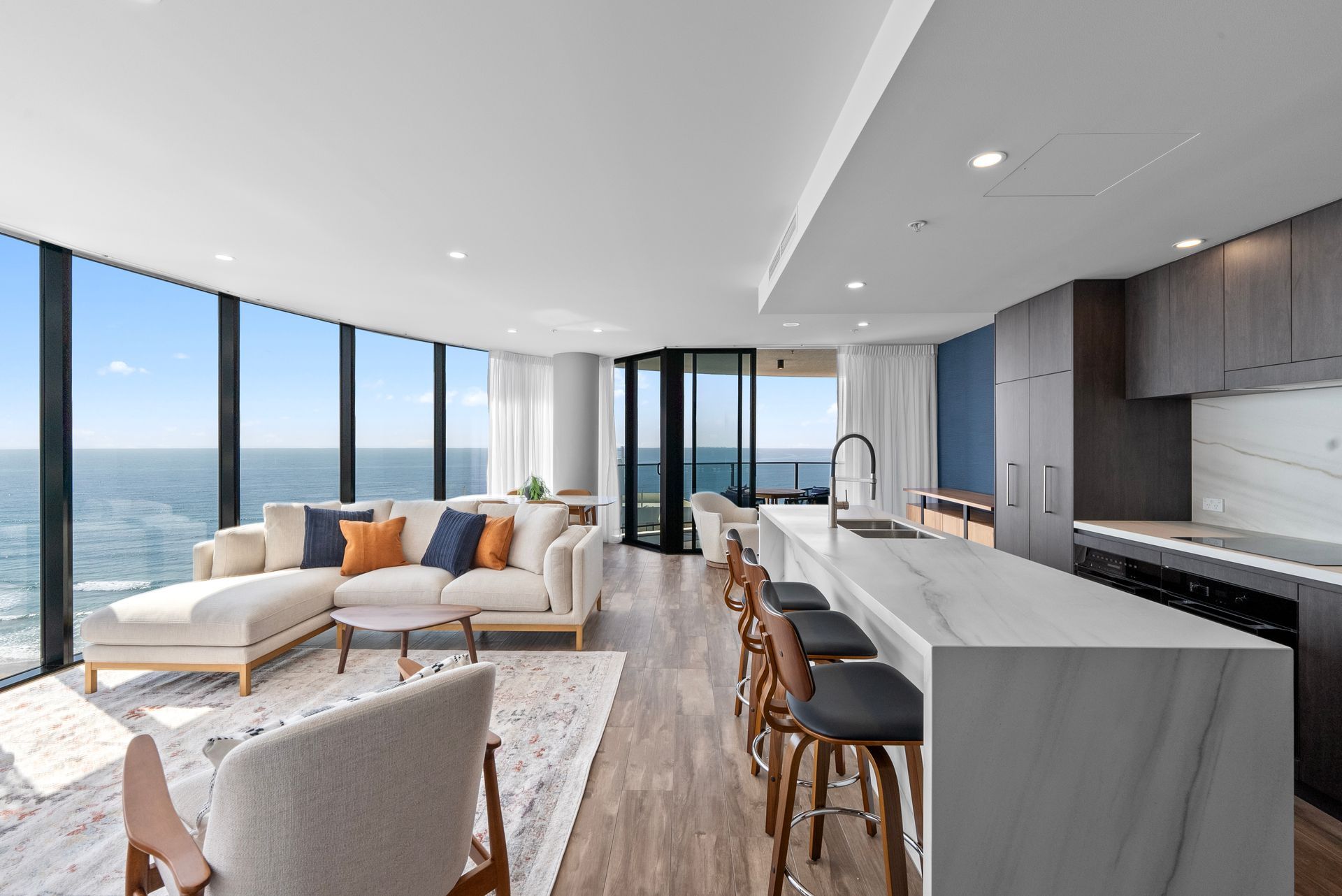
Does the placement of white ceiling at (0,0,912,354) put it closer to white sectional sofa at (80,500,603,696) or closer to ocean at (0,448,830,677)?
ocean at (0,448,830,677)

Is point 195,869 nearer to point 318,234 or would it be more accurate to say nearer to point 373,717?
point 373,717

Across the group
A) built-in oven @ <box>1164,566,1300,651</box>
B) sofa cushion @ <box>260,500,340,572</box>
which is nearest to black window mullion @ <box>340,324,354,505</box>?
sofa cushion @ <box>260,500,340,572</box>

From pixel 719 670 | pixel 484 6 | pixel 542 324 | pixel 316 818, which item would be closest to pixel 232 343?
pixel 542 324

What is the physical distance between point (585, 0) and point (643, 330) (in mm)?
4627

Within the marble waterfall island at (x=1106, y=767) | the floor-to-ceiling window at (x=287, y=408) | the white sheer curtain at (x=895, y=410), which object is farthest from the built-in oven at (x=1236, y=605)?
the floor-to-ceiling window at (x=287, y=408)

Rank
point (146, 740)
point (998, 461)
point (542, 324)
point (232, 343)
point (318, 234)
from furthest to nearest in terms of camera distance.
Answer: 1. point (542, 324)
2. point (232, 343)
3. point (998, 461)
4. point (318, 234)
5. point (146, 740)

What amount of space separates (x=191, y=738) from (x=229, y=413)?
→ 283cm

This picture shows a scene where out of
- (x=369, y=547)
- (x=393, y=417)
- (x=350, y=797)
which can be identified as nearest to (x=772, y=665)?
(x=350, y=797)

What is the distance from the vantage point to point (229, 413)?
4496mm

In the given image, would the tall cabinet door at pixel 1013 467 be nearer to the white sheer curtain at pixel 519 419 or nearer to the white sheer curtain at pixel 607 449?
the white sheer curtain at pixel 607 449

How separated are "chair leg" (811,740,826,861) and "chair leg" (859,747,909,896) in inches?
9.1

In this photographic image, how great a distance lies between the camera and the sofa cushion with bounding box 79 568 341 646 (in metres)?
3.04

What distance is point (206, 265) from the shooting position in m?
3.86

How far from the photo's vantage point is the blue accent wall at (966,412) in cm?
589
